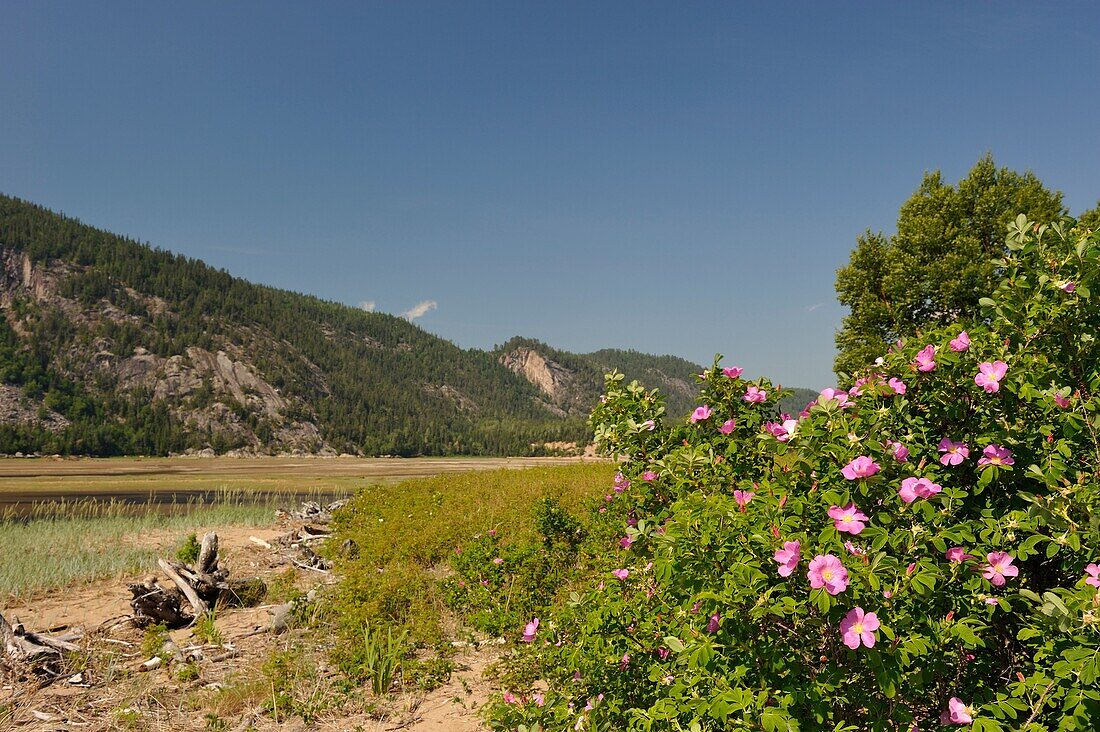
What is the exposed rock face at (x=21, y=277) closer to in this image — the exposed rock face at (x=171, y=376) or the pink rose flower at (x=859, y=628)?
the exposed rock face at (x=171, y=376)

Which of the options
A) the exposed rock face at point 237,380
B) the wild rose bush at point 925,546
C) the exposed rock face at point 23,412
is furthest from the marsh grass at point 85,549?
the exposed rock face at point 237,380

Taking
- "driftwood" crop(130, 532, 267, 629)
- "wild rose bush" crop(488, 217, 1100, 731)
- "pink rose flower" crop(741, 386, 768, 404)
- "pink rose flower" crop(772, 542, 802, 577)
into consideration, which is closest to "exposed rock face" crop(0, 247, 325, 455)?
"driftwood" crop(130, 532, 267, 629)

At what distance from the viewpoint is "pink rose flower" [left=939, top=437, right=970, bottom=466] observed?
2355 millimetres

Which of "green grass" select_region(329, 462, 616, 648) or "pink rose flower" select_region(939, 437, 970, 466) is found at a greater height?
"pink rose flower" select_region(939, 437, 970, 466)

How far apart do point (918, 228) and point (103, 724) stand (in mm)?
28385

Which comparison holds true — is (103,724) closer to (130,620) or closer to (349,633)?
(349,633)

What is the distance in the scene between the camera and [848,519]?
6.98ft

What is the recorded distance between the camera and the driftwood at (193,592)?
771 cm

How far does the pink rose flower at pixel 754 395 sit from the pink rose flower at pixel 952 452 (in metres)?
1.02

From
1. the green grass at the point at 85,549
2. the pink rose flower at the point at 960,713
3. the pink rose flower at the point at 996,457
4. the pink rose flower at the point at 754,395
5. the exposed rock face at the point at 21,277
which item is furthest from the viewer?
the exposed rock face at the point at 21,277

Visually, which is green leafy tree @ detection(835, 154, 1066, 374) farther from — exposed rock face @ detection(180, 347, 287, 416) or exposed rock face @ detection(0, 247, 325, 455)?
exposed rock face @ detection(180, 347, 287, 416)

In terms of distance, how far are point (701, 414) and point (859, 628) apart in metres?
1.68

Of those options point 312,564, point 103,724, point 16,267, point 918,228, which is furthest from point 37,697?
point 16,267

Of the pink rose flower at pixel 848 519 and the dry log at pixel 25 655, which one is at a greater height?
the pink rose flower at pixel 848 519
